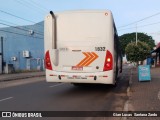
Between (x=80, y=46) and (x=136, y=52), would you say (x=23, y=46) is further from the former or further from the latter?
(x=80, y=46)

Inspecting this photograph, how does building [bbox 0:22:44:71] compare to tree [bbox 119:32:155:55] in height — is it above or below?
below

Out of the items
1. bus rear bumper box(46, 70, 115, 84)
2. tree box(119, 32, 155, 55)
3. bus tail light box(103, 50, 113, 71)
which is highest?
tree box(119, 32, 155, 55)

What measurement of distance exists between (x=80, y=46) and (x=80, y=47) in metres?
0.04

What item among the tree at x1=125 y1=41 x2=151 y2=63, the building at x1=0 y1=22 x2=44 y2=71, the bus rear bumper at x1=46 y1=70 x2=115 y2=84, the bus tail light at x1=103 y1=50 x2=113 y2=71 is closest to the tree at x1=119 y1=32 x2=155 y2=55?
the tree at x1=125 y1=41 x2=151 y2=63

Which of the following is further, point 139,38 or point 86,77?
point 139,38

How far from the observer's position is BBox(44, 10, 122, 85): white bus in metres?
13.5

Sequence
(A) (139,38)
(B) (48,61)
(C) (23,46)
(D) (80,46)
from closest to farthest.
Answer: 1. (D) (80,46)
2. (B) (48,61)
3. (C) (23,46)
4. (A) (139,38)

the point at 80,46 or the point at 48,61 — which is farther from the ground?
the point at 80,46

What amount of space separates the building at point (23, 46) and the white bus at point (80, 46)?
161 feet

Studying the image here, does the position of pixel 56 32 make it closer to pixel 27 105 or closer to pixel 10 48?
pixel 27 105

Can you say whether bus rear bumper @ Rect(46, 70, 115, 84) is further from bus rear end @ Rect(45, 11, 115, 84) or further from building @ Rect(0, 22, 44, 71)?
building @ Rect(0, 22, 44, 71)

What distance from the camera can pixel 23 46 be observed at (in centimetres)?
6450

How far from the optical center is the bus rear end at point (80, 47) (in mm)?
13508

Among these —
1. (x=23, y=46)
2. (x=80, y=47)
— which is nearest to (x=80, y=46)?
(x=80, y=47)
